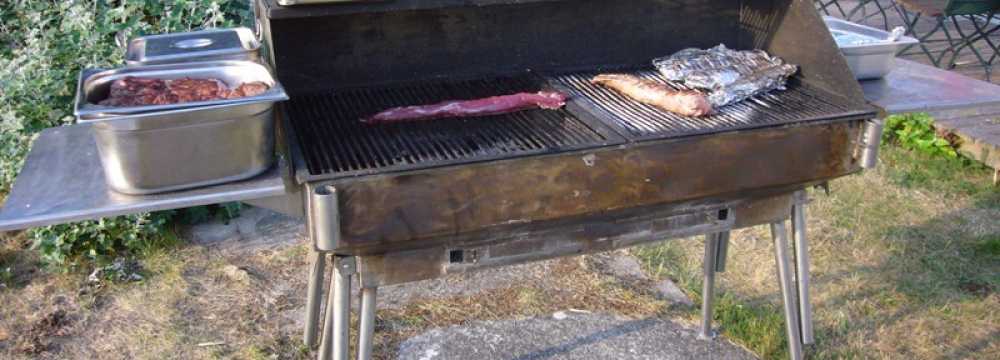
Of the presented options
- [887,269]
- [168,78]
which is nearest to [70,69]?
[168,78]

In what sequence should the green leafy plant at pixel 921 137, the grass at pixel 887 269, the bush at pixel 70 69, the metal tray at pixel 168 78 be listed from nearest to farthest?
the metal tray at pixel 168 78, the grass at pixel 887 269, the bush at pixel 70 69, the green leafy plant at pixel 921 137

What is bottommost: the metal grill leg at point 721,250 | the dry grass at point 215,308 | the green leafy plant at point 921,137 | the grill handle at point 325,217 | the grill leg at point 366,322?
the dry grass at point 215,308

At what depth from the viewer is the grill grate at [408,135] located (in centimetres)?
217

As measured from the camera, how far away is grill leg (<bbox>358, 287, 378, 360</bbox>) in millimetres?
2256

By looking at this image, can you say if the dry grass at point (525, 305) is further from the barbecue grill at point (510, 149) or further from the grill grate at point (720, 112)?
the grill grate at point (720, 112)

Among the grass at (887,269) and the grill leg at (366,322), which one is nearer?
the grill leg at (366,322)

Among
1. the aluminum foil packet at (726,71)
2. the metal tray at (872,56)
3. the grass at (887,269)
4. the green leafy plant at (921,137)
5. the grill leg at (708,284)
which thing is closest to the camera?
the aluminum foil packet at (726,71)

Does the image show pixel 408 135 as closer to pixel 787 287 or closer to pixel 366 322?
pixel 366 322

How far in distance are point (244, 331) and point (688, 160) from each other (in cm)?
226

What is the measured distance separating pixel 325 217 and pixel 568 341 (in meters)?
1.85

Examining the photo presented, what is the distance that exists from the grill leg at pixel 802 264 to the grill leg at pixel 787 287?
0.09ft

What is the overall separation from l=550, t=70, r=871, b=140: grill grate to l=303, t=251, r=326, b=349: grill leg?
1.09 metres

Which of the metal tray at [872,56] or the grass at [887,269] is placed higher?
the metal tray at [872,56]

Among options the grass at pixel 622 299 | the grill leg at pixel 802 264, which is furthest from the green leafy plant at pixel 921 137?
the grill leg at pixel 802 264
